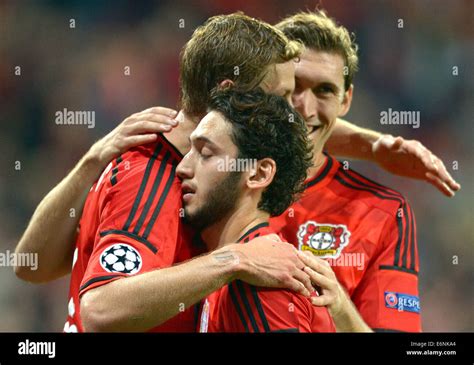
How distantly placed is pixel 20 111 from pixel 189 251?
2.39 m

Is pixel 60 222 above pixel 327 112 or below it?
below

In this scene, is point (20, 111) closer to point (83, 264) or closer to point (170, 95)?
point (170, 95)

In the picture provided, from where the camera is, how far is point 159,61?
521 centimetres

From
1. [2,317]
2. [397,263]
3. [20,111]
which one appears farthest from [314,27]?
[2,317]

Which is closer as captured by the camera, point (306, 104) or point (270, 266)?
point (270, 266)

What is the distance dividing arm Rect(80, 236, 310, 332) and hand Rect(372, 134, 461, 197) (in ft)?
4.42

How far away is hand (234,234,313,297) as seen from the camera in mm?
2859

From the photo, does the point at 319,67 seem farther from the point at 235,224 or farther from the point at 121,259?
the point at 121,259

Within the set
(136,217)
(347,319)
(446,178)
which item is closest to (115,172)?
(136,217)

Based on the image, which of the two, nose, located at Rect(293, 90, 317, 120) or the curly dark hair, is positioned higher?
nose, located at Rect(293, 90, 317, 120)

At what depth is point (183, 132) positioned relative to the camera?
10.8 feet

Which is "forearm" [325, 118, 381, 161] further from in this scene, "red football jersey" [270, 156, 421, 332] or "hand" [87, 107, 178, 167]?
"hand" [87, 107, 178, 167]

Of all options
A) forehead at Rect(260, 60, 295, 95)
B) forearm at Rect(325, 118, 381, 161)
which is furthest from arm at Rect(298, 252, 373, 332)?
forearm at Rect(325, 118, 381, 161)

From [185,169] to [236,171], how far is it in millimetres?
214
